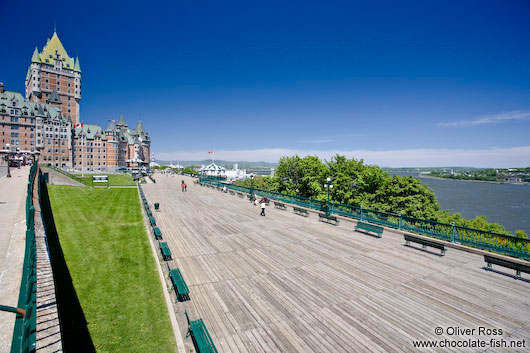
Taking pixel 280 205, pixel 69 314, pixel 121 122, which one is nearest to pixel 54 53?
pixel 121 122

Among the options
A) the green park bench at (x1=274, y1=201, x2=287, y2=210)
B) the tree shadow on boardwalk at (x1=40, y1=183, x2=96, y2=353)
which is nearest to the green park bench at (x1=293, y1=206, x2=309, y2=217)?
the green park bench at (x1=274, y1=201, x2=287, y2=210)

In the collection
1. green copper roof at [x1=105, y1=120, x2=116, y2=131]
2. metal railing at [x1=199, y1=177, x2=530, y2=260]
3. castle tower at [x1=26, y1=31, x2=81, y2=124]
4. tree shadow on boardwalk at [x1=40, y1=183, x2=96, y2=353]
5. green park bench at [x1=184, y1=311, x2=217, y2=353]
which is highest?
castle tower at [x1=26, y1=31, x2=81, y2=124]

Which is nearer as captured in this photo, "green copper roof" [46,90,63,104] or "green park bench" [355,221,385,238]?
"green park bench" [355,221,385,238]

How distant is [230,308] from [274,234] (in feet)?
24.4

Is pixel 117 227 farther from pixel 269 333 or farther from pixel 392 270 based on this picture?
pixel 392 270

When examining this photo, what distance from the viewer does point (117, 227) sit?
15.6m

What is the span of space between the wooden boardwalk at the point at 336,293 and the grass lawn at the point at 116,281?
31.7 inches

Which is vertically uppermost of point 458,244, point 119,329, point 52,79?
point 52,79

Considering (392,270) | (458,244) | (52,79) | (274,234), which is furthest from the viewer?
(52,79)

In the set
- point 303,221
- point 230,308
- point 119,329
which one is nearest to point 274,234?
point 303,221

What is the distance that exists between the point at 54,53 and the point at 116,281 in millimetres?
130637

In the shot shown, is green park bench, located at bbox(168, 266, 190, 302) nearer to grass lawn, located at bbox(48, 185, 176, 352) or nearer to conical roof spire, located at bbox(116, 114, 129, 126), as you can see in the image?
grass lawn, located at bbox(48, 185, 176, 352)

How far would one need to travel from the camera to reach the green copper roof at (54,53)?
Result: 3817 inches

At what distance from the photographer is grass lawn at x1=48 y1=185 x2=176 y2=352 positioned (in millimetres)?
6230
